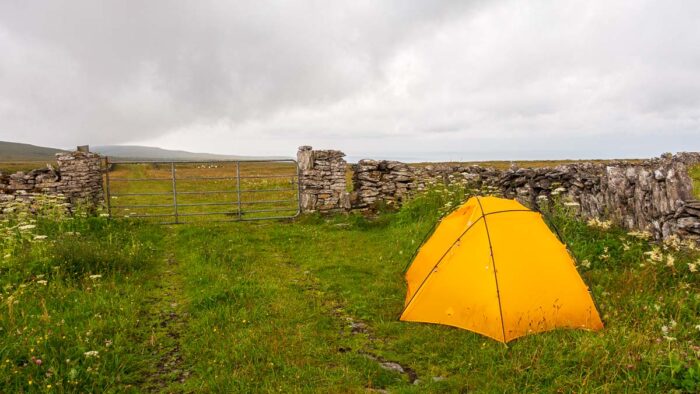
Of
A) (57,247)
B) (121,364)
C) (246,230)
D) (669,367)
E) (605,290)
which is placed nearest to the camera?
(669,367)

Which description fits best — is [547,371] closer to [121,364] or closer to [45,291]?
[121,364]

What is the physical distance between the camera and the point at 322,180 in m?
15.3

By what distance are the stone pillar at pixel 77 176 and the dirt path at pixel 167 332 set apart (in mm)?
6938

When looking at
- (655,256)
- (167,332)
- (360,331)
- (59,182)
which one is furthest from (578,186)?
(59,182)

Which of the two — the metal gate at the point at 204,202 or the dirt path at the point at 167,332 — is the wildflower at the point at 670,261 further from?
the metal gate at the point at 204,202

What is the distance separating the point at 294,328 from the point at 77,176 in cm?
1144

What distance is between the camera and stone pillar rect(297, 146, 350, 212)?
50.0 ft

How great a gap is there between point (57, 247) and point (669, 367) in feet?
34.2

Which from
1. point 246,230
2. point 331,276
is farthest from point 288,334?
point 246,230

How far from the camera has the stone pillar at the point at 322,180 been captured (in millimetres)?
15234

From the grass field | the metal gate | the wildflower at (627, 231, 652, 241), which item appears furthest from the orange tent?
the metal gate

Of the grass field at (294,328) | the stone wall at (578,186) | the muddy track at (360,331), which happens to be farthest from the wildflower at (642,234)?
the muddy track at (360,331)

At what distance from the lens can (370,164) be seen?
615 inches

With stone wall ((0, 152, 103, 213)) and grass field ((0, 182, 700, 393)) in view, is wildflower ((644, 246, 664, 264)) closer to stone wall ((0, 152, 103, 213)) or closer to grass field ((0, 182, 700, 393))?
grass field ((0, 182, 700, 393))
